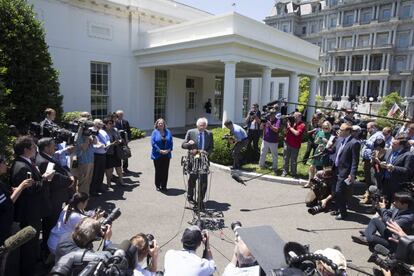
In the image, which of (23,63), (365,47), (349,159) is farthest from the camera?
(365,47)

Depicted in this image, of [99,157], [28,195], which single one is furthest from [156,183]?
[28,195]

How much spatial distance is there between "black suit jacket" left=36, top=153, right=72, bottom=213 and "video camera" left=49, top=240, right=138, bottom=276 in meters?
2.24

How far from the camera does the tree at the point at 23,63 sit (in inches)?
402

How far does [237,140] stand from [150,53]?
9679 mm

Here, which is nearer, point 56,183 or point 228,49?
point 56,183

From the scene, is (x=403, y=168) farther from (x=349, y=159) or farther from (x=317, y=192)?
(x=317, y=192)

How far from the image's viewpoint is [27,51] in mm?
10672

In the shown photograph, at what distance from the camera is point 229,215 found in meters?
6.55

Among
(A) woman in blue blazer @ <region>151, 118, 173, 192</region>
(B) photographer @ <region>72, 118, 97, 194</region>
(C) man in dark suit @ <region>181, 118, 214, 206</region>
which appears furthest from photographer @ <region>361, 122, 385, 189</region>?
(B) photographer @ <region>72, 118, 97, 194</region>

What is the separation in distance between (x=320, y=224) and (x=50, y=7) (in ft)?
47.9

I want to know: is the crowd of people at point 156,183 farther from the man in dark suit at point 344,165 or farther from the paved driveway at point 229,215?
the paved driveway at point 229,215

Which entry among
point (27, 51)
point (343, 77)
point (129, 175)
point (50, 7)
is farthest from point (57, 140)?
point (343, 77)

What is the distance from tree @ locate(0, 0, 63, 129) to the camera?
10219mm

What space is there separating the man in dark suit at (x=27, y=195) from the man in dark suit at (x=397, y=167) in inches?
232
